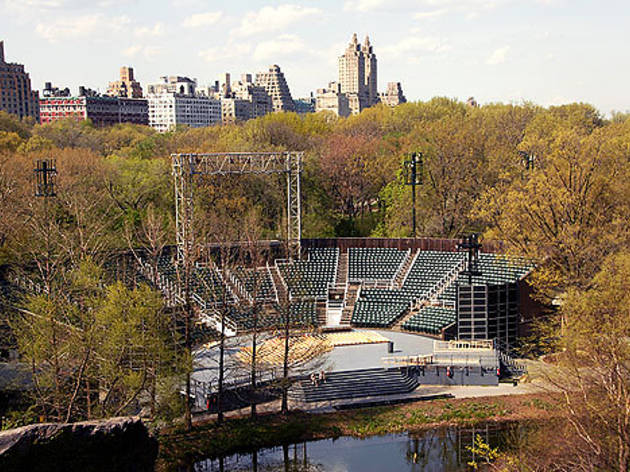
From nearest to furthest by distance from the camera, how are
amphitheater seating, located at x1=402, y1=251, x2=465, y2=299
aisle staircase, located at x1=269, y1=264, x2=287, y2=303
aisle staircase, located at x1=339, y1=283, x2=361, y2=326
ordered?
1. aisle staircase, located at x1=339, y1=283, x2=361, y2=326
2. amphitheater seating, located at x1=402, y1=251, x2=465, y2=299
3. aisle staircase, located at x1=269, y1=264, x2=287, y2=303

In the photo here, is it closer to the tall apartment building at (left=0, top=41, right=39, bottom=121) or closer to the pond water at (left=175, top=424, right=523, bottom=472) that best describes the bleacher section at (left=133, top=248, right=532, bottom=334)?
the pond water at (left=175, top=424, right=523, bottom=472)

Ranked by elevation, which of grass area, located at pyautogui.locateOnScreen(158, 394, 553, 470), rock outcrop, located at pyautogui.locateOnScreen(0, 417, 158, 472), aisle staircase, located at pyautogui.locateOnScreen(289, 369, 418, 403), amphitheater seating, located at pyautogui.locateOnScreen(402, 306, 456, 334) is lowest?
grass area, located at pyautogui.locateOnScreen(158, 394, 553, 470)

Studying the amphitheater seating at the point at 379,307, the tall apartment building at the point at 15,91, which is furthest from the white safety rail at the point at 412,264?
the tall apartment building at the point at 15,91

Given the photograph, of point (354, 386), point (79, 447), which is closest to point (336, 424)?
point (354, 386)

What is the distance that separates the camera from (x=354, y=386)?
30219 mm

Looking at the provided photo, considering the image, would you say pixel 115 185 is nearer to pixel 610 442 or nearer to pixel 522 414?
pixel 522 414

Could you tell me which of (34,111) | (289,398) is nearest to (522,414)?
(289,398)

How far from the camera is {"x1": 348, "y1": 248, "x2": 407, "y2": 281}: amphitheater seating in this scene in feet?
145

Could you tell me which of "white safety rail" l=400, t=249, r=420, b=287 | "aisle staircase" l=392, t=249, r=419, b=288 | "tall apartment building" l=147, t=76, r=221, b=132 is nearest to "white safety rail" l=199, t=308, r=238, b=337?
"aisle staircase" l=392, t=249, r=419, b=288

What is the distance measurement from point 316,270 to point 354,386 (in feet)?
51.4

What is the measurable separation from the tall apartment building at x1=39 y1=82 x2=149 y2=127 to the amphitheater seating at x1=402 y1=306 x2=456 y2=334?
432 ft

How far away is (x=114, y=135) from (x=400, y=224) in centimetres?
5080

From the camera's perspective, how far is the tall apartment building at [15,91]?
15188 cm

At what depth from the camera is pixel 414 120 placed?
9312 centimetres
